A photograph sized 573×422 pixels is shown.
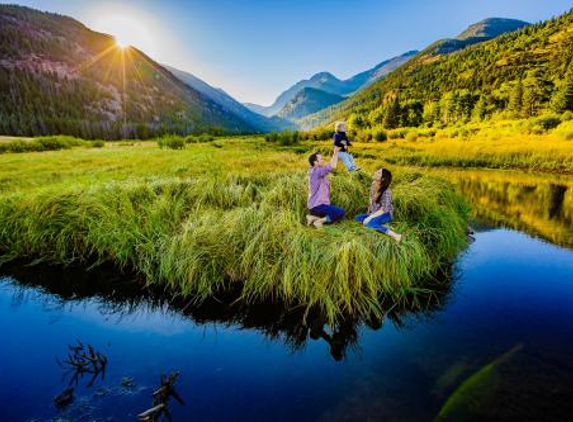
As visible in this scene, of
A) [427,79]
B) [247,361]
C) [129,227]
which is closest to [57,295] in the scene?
[129,227]

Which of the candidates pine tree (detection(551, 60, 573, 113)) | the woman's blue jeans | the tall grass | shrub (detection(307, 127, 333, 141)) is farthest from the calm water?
pine tree (detection(551, 60, 573, 113))

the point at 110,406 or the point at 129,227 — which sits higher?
the point at 129,227

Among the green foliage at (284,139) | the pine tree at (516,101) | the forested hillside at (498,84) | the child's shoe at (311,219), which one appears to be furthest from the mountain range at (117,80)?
the child's shoe at (311,219)

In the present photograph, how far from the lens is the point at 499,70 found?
289 feet

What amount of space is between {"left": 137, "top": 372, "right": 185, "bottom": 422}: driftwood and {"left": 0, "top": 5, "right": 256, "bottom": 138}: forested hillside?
82501 mm

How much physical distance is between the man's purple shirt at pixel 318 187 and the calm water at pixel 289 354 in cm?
267

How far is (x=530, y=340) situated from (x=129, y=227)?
7.65m

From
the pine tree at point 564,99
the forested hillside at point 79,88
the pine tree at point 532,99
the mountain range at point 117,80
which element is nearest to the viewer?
the pine tree at point 564,99

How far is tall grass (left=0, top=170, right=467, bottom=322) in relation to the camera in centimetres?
523

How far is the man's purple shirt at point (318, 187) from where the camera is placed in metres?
6.63

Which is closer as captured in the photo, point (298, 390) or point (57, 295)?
point (298, 390)

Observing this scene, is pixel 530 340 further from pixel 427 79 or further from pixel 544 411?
pixel 427 79

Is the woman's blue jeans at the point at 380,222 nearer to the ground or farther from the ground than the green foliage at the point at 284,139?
nearer to the ground

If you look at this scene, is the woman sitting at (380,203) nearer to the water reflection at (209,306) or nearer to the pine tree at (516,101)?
the water reflection at (209,306)
